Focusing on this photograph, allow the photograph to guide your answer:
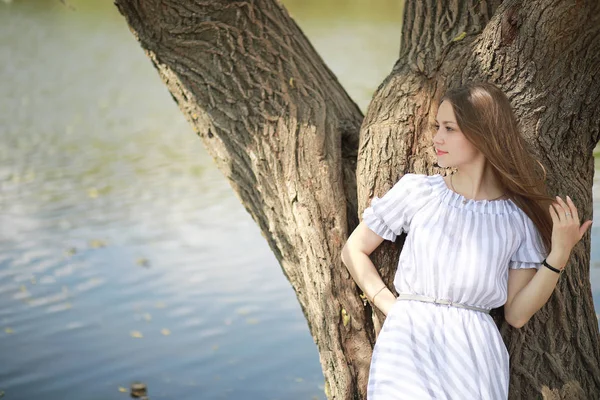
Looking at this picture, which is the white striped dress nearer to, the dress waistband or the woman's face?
the dress waistband

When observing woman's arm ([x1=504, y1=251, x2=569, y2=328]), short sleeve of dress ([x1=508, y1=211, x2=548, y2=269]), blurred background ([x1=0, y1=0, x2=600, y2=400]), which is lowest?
woman's arm ([x1=504, y1=251, x2=569, y2=328])

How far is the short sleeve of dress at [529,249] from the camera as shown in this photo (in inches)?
100

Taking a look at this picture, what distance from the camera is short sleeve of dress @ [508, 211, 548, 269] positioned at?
100 inches

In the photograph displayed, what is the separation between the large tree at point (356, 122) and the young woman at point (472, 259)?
219mm

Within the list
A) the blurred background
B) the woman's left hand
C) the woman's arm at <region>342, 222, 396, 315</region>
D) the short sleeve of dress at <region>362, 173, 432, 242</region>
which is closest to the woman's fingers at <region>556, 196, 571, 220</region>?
the woman's left hand

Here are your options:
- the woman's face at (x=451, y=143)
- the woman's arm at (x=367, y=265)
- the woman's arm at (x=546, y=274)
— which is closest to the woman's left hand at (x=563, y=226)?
the woman's arm at (x=546, y=274)

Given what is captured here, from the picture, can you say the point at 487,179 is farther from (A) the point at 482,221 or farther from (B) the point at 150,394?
(B) the point at 150,394

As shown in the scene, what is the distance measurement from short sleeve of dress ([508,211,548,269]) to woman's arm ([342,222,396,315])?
445 millimetres

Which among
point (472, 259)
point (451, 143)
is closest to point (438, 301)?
point (472, 259)

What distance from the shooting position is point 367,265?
2795 millimetres

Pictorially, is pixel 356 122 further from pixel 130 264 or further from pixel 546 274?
pixel 130 264

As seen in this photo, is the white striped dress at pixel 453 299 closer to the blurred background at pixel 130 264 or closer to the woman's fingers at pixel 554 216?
the woman's fingers at pixel 554 216

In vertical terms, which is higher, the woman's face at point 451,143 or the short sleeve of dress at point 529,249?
the woman's face at point 451,143

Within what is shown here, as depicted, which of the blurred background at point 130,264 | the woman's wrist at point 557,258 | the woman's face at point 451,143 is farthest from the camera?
the blurred background at point 130,264
